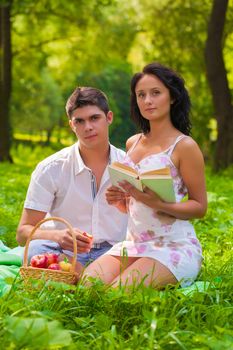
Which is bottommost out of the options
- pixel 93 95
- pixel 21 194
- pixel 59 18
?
pixel 21 194

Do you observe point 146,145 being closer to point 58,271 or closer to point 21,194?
point 58,271

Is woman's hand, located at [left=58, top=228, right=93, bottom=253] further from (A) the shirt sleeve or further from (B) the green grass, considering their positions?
(A) the shirt sleeve

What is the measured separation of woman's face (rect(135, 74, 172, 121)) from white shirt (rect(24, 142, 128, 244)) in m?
0.69

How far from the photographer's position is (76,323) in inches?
146

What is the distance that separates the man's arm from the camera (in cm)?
459

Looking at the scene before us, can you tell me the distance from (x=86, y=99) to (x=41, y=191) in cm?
75

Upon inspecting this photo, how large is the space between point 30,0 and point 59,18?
3088mm

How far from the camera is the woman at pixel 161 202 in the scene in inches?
177

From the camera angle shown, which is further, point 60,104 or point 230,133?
point 60,104

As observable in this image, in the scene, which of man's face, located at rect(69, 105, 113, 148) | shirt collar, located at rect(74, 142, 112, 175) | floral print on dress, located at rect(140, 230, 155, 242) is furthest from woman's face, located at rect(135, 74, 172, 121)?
floral print on dress, located at rect(140, 230, 155, 242)

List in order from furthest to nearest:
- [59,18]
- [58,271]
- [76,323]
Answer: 1. [59,18]
2. [58,271]
3. [76,323]

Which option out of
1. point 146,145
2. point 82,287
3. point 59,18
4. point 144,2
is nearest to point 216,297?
point 82,287

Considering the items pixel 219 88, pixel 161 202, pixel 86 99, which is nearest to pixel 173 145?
pixel 161 202

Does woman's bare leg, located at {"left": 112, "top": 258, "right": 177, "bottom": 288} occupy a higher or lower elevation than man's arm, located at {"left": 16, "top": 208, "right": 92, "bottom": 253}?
lower
